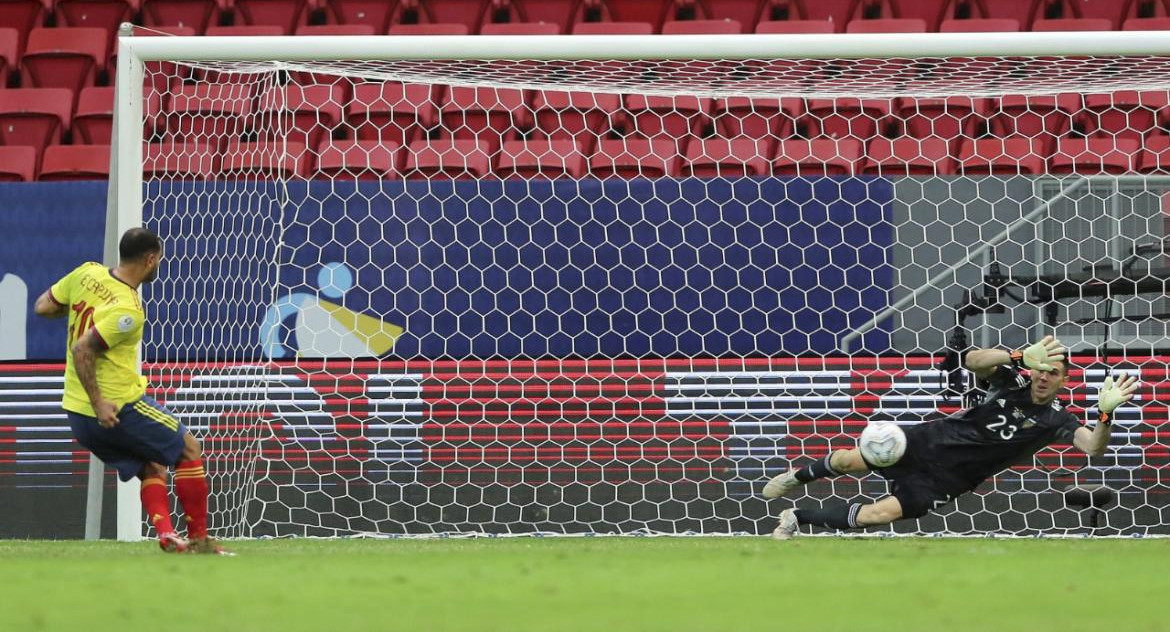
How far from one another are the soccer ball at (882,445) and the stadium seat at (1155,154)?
9.54 ft

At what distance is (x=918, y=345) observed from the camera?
7699mm

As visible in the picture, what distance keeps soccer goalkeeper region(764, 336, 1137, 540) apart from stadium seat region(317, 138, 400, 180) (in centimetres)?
319

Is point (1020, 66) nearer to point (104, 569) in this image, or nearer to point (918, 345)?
point (918, 345)

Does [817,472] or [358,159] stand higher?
[358,159]

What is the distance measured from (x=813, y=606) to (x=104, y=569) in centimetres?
225

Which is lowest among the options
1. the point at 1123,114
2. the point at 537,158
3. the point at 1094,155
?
the point at 537,158

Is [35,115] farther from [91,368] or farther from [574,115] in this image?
[91,368]

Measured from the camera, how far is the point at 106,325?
5223 millimetres

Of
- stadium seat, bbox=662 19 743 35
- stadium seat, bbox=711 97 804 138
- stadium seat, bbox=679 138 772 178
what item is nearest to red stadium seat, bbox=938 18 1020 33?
stadium seat, bbox=662 19 743 35

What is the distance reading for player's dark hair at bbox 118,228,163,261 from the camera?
5.30 meters

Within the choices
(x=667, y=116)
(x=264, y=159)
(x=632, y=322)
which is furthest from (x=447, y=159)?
(x=632, y=322)

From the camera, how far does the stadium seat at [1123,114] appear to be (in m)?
8.62

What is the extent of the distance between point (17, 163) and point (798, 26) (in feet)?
17.5

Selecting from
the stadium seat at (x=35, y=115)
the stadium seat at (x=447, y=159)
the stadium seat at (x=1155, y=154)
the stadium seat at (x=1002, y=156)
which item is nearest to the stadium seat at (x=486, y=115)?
the stadium seat at (x=447, y=159)
